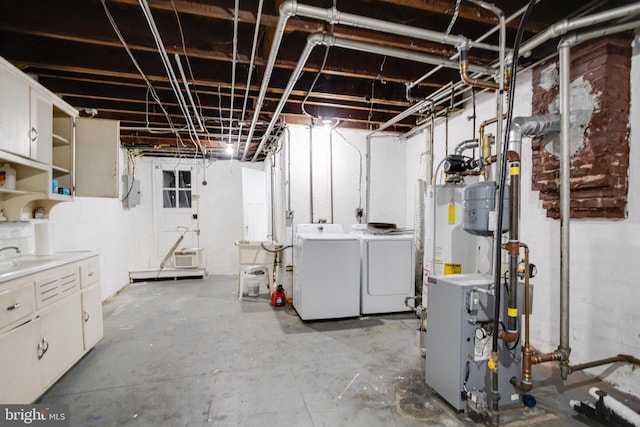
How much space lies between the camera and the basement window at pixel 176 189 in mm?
6297

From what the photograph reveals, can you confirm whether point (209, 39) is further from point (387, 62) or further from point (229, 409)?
point (229, 409)

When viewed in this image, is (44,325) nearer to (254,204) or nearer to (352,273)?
(352,273)

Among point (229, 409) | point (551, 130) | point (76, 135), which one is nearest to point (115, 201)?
point (76, 135)

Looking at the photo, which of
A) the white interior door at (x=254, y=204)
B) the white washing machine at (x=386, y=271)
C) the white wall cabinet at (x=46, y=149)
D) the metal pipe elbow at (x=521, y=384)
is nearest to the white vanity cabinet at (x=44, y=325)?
the white wall cabinet at (x=46, y=149)

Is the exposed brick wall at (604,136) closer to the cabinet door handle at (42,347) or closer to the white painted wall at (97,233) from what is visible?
the cabinet door handle at (42,347)

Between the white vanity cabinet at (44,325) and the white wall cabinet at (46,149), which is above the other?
the white wall cabinet at (46,149)

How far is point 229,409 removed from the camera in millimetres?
1952

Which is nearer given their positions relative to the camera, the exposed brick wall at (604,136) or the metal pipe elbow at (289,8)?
the metal pipe elbow at (289,8)

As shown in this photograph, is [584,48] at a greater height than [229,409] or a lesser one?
greater

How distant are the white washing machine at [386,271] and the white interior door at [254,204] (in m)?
2.98

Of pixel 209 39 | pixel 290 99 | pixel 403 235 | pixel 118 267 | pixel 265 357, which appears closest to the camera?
pixel 209 39

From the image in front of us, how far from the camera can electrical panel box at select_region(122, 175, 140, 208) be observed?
549cm

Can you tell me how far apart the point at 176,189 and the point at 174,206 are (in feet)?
1.20

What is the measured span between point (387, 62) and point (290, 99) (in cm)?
125
